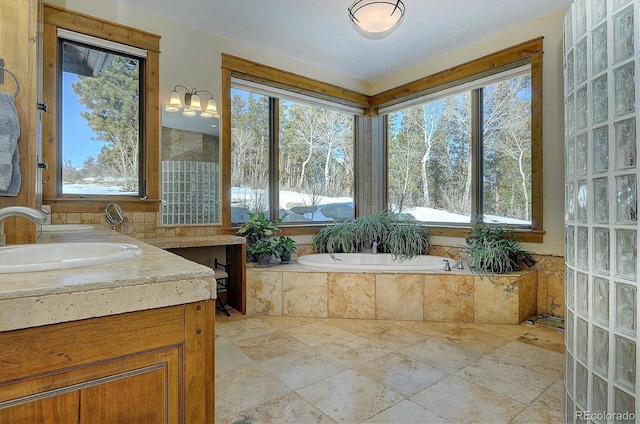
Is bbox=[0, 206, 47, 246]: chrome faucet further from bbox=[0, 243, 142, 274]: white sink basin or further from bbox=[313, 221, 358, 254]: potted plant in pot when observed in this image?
bbox=[313, 221, 358, 254]: potted plant in pot

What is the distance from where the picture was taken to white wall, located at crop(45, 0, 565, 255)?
301 cm

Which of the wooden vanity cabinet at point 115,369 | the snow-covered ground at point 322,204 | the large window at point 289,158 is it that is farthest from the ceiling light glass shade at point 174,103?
the wooden vanity cabinet at point 115,369

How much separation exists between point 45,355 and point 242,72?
350 centimetres

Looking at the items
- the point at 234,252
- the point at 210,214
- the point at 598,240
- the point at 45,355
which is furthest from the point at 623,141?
the point at 210,214

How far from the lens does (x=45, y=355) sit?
0.67 meters

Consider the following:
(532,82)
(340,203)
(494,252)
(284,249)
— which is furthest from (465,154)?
(284,249)

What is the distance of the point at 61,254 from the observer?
125cm

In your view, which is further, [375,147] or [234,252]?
[375,147]

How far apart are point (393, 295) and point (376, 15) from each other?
7.66ft

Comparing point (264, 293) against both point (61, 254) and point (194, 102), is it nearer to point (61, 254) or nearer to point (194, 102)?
point (194, 102)

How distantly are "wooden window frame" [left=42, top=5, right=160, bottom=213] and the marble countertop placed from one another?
7.78 feet

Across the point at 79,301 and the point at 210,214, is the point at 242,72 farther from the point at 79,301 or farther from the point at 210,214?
the point at 79,301

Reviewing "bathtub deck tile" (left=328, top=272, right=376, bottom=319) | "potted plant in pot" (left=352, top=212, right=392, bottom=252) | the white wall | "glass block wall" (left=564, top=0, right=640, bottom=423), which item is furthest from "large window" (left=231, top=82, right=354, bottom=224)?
"glass block wall" (left=564, top=0, right=640, bottom=423)

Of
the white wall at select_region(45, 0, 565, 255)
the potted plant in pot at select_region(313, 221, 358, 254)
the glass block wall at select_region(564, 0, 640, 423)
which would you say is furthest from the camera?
the potted plant in pot at select_region(313, 221, 358, 254)
